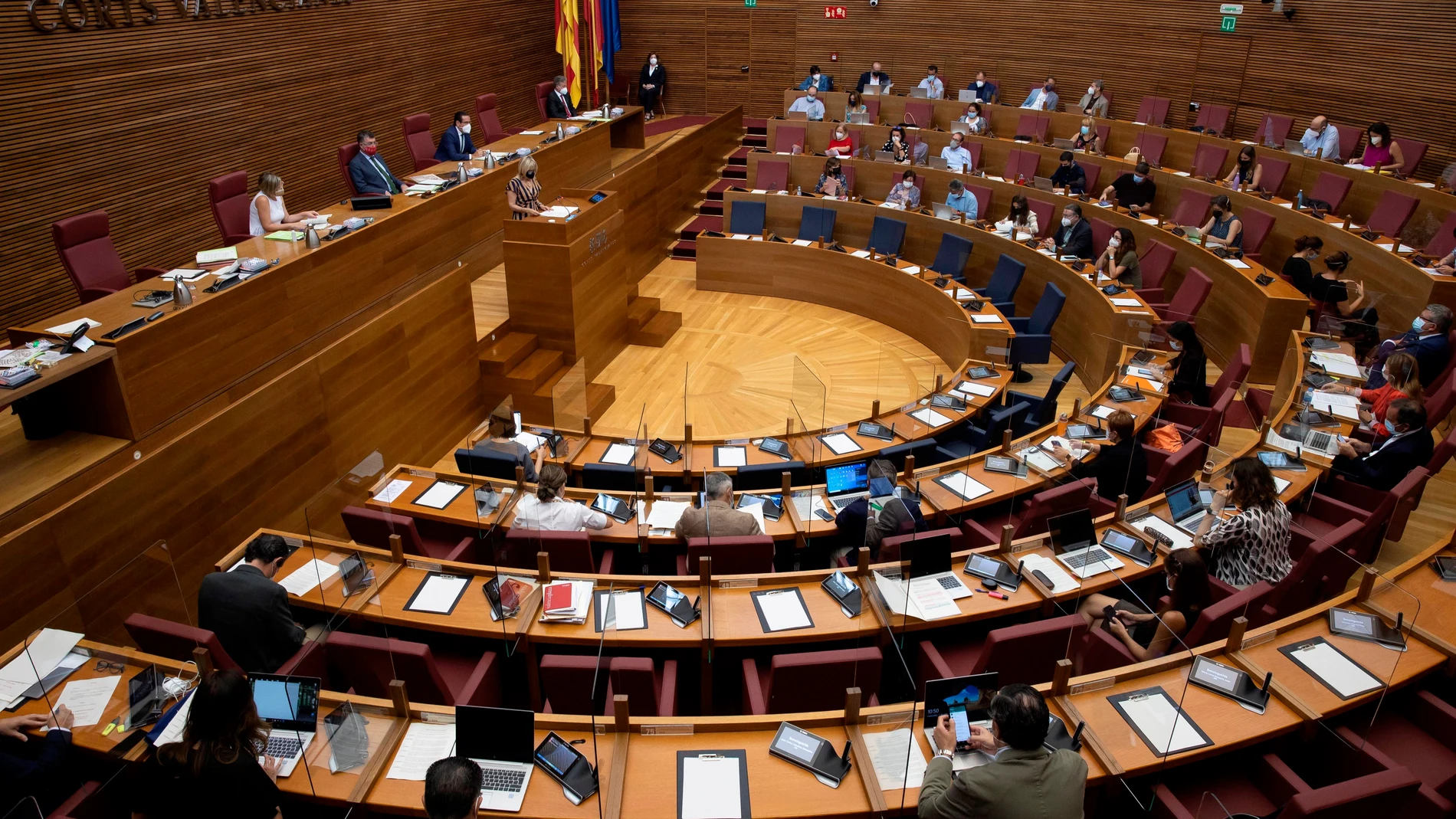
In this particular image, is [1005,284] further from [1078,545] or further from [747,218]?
[1078,545]

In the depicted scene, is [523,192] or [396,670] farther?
[523,192]

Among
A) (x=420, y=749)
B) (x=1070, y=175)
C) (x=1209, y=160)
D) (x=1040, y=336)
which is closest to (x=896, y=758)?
(x=420, y=749)

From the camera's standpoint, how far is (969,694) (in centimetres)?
337

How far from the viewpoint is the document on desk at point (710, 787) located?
10.3 feet

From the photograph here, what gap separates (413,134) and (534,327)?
114 inches

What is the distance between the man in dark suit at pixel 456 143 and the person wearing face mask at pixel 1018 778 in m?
8.73

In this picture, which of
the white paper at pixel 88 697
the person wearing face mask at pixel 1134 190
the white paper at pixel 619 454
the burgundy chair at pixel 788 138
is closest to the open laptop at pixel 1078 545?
the white paper at pixel 619 454

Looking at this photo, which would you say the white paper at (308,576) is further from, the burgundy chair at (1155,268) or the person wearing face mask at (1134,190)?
the person wearing face mask at (1134,190)

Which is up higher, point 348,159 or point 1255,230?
point 348,159

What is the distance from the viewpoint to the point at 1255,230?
29.9ft

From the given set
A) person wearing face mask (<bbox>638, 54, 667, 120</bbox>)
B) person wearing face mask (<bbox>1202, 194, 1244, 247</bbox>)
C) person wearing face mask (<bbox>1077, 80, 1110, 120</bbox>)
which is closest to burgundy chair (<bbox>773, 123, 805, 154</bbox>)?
person wearing face mask (<bbox>638, 54, 667, 120</bbox>)

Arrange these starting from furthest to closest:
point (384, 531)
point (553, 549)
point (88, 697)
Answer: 1. point (384, 531)
2. point (553, 549)
3. point (88, 697)

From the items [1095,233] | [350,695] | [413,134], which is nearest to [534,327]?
[413,134]

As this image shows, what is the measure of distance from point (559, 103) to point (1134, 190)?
7469 mm
